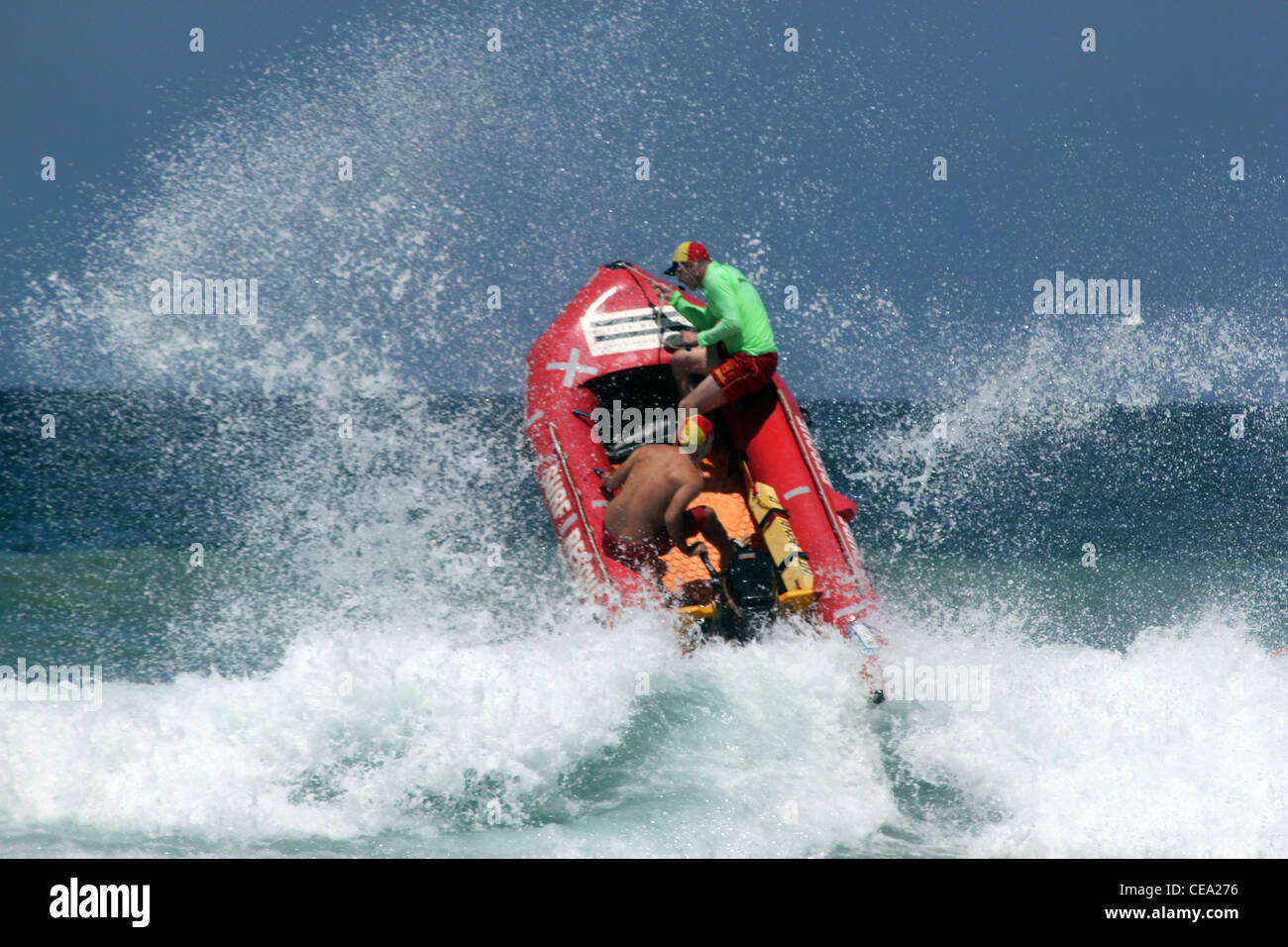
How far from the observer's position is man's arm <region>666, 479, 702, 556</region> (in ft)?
17.7

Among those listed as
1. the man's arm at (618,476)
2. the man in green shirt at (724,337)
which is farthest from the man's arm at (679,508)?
the man in green shirt at (724,337)

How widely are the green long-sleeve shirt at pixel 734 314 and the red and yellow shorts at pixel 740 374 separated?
43 mm

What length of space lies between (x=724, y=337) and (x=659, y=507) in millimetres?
1121

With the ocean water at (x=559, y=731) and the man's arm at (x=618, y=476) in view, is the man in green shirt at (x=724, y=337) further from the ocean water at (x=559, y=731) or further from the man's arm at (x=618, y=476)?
the ocean water at (x=559, y=731)

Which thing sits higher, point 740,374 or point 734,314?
point 734,314

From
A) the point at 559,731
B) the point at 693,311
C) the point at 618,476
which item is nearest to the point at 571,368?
the point at 693,311

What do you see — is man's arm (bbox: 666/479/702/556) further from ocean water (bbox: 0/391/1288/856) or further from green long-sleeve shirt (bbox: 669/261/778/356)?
Result: green long-sleeve shirt (bbox: 669/261/778/356)

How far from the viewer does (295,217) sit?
8.53 metres

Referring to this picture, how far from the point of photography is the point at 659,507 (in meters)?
5.48

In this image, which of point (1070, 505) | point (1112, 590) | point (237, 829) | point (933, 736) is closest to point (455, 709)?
point (237, 829)

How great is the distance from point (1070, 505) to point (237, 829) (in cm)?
1362

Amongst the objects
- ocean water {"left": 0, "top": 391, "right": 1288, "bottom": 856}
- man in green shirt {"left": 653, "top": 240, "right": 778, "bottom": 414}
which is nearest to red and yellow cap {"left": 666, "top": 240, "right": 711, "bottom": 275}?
man in green shirt {"left": 653, "top": 240, "right": 778, "bottom": 414}

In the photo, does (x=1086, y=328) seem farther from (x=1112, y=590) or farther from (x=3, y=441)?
(x=3, y=441)

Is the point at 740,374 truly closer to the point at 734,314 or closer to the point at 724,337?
the point at 724,337
